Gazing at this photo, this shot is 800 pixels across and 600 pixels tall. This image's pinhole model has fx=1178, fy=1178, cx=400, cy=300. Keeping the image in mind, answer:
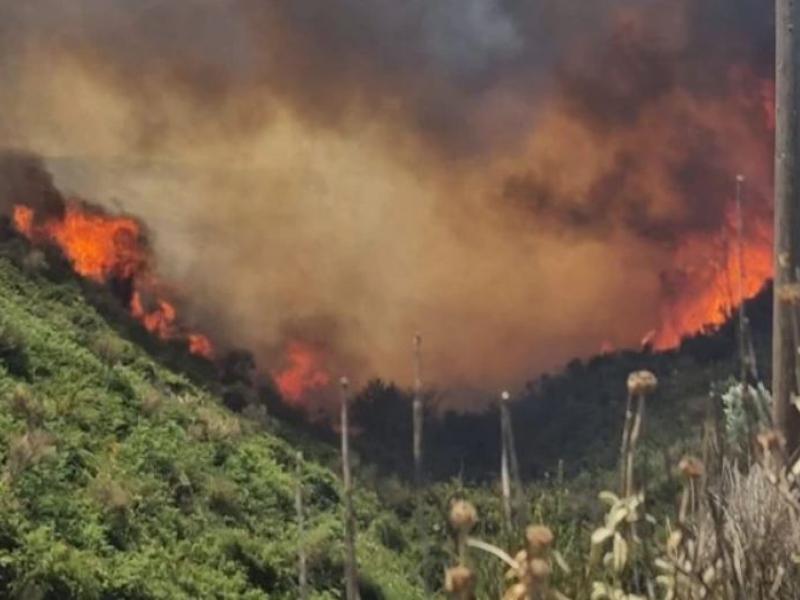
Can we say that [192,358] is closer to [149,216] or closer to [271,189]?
[149,216]

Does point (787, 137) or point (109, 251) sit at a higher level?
point (109, 251)

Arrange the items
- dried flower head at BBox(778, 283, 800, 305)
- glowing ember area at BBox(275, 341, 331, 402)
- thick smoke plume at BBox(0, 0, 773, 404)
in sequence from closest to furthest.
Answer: dried flower head at BBox(778, 283, 800, 305) → glowing ember area at BBox(275, 341, 331, 402) → thick smoke plume at BBox(0, 0, 773, 404)

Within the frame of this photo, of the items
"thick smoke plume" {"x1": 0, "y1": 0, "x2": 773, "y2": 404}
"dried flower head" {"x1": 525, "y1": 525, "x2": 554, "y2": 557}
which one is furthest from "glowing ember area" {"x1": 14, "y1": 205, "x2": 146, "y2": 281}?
"dried flower head" {"x1": 525, "y1": 525, "x2": 554, "y2": 557}

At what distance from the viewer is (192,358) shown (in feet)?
→ 68.9

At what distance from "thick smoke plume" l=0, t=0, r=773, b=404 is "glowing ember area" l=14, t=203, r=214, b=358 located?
0.70 meters

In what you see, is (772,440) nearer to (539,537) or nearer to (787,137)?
(539,537)

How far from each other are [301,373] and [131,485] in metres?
13.0

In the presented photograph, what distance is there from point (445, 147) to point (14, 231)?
1242 cm

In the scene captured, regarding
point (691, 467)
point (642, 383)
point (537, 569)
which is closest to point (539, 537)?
point (537, 569)

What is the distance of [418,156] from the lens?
2944 cm

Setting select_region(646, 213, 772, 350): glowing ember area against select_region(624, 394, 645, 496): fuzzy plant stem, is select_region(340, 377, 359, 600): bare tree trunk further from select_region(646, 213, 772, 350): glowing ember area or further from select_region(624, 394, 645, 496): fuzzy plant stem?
select_region(646, 213, 772, 350): glowing ember area

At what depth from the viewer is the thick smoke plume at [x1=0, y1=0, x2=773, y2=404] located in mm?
24922

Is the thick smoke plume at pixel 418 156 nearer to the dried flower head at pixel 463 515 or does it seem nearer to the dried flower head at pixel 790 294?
the dried flower head at pixel 790 294

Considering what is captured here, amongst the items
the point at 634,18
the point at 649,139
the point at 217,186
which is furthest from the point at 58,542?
the point at 634,18
